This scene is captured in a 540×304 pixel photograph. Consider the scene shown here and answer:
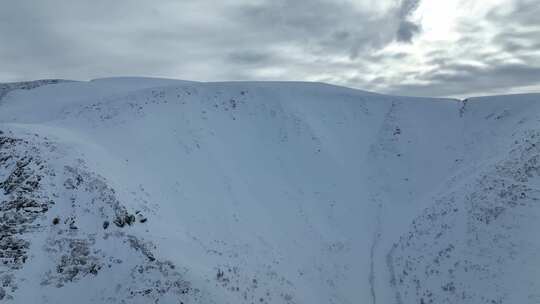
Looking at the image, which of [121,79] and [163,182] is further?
[121,79]

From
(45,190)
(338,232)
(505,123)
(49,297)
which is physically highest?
(505,123)

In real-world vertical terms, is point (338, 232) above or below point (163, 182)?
below

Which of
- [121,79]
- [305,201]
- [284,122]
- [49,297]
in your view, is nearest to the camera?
[49,297]

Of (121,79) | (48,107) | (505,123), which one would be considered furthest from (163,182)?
(121,79)

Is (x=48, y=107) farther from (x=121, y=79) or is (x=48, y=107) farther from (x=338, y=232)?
(x=338, y=232)

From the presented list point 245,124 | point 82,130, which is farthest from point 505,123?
point 82,130

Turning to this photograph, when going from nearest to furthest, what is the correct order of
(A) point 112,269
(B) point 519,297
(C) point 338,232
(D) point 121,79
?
1. (A) point 112,269
2. (B) point 519,297
3. (C) point 338,232
4. (D) point 121,79

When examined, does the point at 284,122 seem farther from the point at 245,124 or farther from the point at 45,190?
Answer: the point at 45,190
